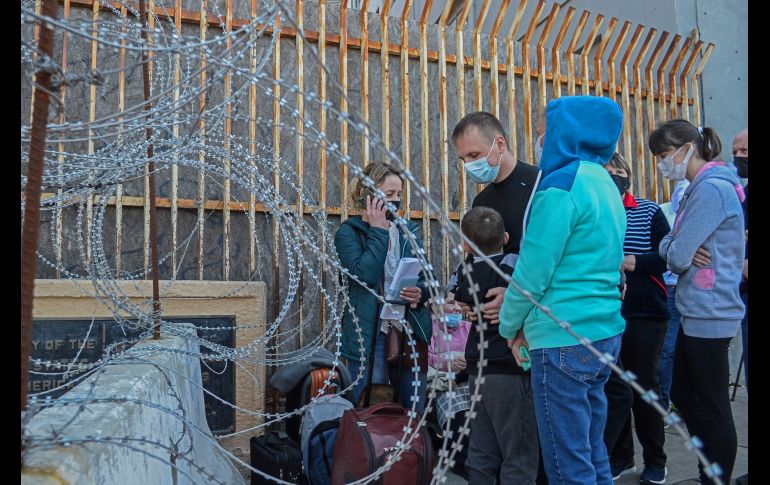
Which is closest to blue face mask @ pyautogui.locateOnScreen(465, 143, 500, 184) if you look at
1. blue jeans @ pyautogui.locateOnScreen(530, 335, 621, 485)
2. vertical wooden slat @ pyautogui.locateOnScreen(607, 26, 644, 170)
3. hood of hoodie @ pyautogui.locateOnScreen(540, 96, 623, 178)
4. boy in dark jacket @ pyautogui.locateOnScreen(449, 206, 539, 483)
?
boy in dark jacket @ pyautogui.locateOnScreen(449, 206, 539, 483)

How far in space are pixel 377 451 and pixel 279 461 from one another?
2.38ft

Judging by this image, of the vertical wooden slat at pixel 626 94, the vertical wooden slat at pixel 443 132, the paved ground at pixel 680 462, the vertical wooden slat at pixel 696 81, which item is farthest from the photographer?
the vertical wooden slat at pixel 696 81

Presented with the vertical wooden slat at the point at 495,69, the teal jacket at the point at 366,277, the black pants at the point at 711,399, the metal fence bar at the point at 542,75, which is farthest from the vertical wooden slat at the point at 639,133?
the black pants at the point at 711,399

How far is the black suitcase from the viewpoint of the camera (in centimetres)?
324

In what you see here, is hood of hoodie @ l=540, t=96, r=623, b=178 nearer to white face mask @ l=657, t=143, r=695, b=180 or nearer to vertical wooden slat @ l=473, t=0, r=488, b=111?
white face mask @ l=657, t=143, r=695, b=180

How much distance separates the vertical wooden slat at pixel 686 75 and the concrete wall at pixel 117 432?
625 centimetres

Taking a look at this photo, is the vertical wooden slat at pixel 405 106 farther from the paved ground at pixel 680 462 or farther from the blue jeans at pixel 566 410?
the blue jeans at pixel 566 410

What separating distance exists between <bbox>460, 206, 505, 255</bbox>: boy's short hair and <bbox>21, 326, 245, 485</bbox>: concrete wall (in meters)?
1.37

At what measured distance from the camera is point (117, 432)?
122 centimetres

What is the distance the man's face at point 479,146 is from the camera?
3037mm

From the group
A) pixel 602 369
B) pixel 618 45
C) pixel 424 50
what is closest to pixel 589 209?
pixel 602 369

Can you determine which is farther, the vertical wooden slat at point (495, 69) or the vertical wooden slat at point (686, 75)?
the vertical wooden slat at point (686, 75)

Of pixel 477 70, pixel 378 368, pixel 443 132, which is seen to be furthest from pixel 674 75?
pixel 378 368
